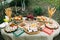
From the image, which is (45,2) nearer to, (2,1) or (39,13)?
(39,13)

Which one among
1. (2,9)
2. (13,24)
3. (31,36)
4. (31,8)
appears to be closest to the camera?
(31,36)

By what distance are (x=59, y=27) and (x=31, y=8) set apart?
0.96m

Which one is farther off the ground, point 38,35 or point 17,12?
point 17,12

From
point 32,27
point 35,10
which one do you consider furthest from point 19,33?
point 35,10

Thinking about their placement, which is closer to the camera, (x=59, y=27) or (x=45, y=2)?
(x=59, y=27)

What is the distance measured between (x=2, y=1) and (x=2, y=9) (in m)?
0.21

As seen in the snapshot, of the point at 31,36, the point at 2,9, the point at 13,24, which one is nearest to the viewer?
the point at 31,36

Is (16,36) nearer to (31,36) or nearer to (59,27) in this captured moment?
(31,36)

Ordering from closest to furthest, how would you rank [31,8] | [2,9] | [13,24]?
[13,24]
[2,9]
[31,8]

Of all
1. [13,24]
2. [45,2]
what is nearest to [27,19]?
[13,24]

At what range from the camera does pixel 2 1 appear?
3689 mm

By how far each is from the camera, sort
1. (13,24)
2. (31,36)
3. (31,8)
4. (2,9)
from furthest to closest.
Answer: (31,8) < (2,9) < (13,24) < (31,36)

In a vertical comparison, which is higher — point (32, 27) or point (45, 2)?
point (45, 2)

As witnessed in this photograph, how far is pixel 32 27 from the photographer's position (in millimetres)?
3008
